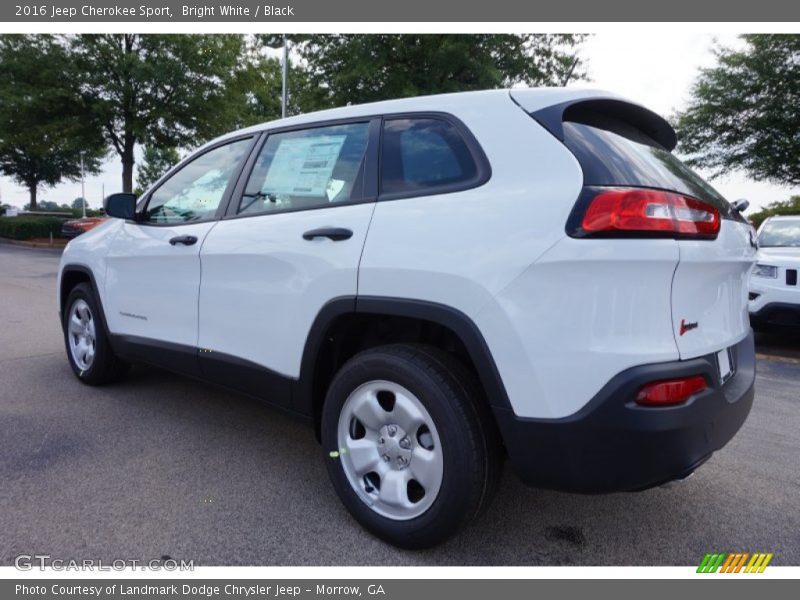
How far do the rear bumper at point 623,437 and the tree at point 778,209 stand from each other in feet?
65.5

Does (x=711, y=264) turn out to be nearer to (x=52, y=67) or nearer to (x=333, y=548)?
(x=333, y=548)

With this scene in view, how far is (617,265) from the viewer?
183cm

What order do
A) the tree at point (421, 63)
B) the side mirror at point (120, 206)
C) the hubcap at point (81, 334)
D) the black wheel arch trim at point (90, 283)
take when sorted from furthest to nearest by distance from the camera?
the tree at point (421, 63)
the hubcap at point (81, 334)
the black wheel arch trim at point (90, 283)
the side mirror at point (120, 206)

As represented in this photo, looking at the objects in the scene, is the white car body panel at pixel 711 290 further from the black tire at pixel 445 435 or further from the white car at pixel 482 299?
the black tire at pixel 445 435

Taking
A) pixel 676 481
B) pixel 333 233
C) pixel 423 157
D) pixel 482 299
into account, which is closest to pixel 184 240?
pixel 333 233

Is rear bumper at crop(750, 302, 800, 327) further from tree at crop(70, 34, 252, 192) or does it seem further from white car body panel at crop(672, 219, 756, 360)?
tree at crop(70, 34, 252, 192)

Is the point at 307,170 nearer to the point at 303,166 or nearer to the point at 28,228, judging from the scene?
the point at 303,166

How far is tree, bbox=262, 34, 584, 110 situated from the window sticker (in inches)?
506

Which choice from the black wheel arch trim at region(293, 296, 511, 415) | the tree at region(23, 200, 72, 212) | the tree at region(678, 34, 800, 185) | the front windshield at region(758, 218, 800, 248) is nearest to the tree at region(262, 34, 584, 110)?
the tree at region(678, 34, 800, 185)

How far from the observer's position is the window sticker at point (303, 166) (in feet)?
8.94

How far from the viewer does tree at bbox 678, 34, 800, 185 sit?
706 inches

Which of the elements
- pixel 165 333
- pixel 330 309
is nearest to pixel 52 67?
pixel 165 333

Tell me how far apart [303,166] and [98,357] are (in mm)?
2367

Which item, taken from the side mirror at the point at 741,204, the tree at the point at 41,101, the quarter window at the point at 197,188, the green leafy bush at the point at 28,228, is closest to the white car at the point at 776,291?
the side mirror at the point at 741,204
